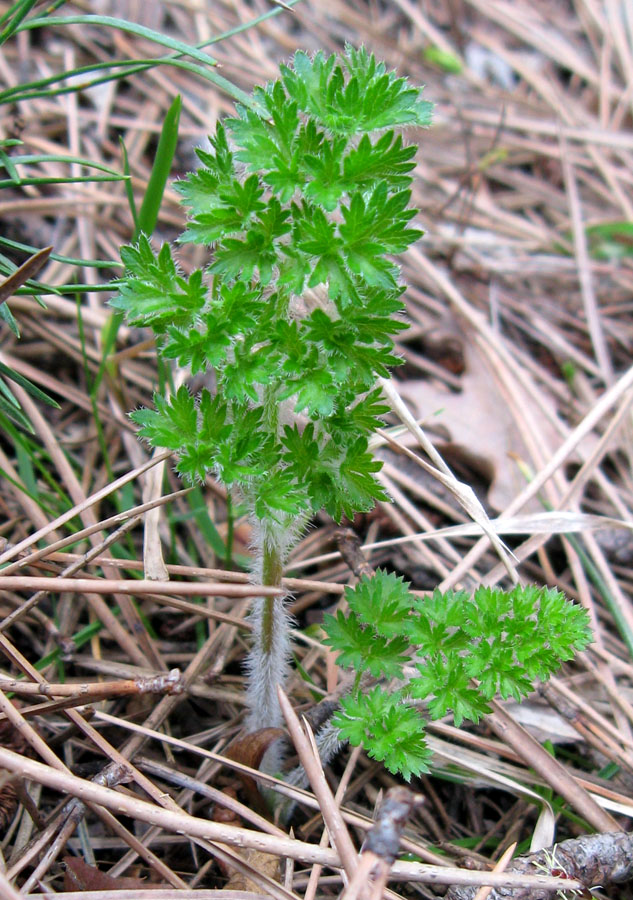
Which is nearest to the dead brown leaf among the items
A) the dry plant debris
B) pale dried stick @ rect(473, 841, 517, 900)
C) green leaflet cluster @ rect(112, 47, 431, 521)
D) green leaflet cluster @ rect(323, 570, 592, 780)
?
the dry plant debris

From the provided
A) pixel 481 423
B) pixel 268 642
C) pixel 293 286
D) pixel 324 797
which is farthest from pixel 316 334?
pixel 481 423

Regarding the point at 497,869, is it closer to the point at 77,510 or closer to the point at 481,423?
the point at 77,510

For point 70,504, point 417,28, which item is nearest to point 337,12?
point 417,28

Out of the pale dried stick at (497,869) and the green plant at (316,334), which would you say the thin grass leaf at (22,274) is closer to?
the green plant at (316,334)

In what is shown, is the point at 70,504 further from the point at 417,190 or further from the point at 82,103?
the point at 417,190

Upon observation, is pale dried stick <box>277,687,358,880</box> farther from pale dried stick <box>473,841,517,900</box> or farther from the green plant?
pale dried stick <box>473,841,517,900</box>
